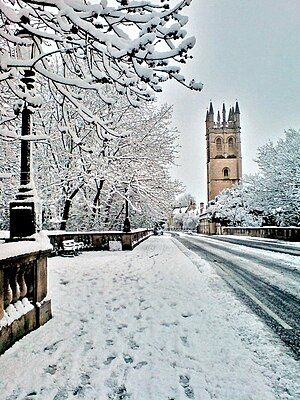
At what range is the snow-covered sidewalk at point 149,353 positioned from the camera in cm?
342

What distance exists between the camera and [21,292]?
5.06m

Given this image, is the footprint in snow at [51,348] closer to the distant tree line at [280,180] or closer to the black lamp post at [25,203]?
the black lamp post at [25,203]

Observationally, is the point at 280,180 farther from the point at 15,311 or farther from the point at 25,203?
the point at 15,311

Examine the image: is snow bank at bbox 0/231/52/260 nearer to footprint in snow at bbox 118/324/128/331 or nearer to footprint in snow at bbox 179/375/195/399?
footprint in snow at bbox 118/324/128/331

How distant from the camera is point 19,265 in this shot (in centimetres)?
489

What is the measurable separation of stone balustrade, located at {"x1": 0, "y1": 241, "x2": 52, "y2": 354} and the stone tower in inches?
4606

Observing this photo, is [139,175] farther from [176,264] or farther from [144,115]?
[176,264]

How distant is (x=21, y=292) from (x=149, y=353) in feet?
6.53

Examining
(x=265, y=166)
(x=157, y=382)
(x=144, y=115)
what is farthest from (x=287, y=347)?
(x=265, y=166)

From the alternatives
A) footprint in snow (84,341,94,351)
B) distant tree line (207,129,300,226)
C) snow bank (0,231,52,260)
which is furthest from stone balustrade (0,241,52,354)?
distant tree line (207,129,300,226)

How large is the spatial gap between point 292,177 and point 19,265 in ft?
114

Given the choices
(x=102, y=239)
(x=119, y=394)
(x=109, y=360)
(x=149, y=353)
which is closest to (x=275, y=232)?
(x=102, y=239)

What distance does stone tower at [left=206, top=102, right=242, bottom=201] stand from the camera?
4835 inches

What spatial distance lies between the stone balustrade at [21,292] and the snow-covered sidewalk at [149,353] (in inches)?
6.7
